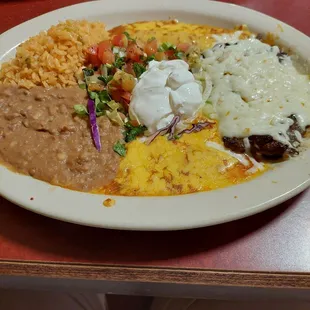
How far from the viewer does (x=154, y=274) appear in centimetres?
145

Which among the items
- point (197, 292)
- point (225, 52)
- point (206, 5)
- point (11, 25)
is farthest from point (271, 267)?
point (11, 25)

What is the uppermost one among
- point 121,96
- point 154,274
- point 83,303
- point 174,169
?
point 121,96

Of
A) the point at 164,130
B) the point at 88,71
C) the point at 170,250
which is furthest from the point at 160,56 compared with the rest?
the point at 170,250

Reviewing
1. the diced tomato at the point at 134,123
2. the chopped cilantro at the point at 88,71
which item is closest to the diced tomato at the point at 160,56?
the chopped cilantro at the point at 88,71

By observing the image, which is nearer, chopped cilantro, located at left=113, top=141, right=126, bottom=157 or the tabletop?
the tabletop

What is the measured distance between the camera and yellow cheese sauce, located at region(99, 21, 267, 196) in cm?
168

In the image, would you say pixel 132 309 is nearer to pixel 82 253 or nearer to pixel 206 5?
pixel 82 253

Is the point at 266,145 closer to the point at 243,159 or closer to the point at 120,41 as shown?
the point at 243,159

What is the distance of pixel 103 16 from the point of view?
2.64 m

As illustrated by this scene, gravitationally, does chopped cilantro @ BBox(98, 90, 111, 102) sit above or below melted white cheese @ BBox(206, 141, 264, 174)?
above

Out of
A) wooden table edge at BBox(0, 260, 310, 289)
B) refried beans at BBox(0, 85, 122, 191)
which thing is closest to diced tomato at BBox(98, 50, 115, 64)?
refried beans at BBox(0, 85, 122, 191)

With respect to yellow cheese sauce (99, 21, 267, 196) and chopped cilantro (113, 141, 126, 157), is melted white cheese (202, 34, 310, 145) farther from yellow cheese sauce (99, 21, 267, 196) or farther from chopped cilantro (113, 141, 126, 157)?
chopped cilantro (113, 141, 126, 157)

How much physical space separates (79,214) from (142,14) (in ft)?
5.47

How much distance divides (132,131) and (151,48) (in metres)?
0.63
